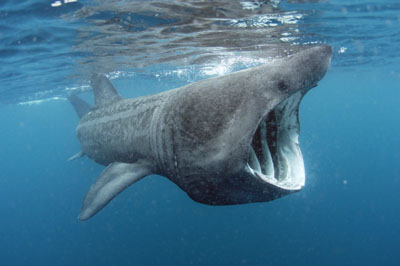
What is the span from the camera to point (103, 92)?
7734 millimetres

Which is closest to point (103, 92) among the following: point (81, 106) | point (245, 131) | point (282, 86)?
point (81, 106)

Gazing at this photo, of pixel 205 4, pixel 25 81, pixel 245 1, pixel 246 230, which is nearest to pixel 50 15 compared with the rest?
pixel 205 4

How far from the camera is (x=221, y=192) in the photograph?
2.88m

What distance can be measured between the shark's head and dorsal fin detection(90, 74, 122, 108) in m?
4.67

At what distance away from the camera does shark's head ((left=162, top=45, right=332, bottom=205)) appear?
2.45m

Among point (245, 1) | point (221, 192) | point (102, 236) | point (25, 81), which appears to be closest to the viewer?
point (221, 192)

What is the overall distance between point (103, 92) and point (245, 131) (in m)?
6.32

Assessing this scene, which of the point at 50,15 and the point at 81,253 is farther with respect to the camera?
the point at 81,253

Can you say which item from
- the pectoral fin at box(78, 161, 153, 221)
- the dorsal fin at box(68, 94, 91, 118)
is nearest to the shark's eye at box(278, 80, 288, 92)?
the pectoral fin at box(78, 161, 153, 221)

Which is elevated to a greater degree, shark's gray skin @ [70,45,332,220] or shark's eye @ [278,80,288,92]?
shark's eye @ [278,80,288,92]

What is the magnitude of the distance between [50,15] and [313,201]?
35494 millimetres

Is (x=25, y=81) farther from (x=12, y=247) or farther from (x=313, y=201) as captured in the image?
(x=12, y=247)

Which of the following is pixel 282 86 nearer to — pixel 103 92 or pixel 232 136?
pixel 232 136

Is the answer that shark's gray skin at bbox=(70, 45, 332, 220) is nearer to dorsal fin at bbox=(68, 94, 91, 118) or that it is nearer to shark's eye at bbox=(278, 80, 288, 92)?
shark's eye at bbox=(278, 80, 288, 92)
